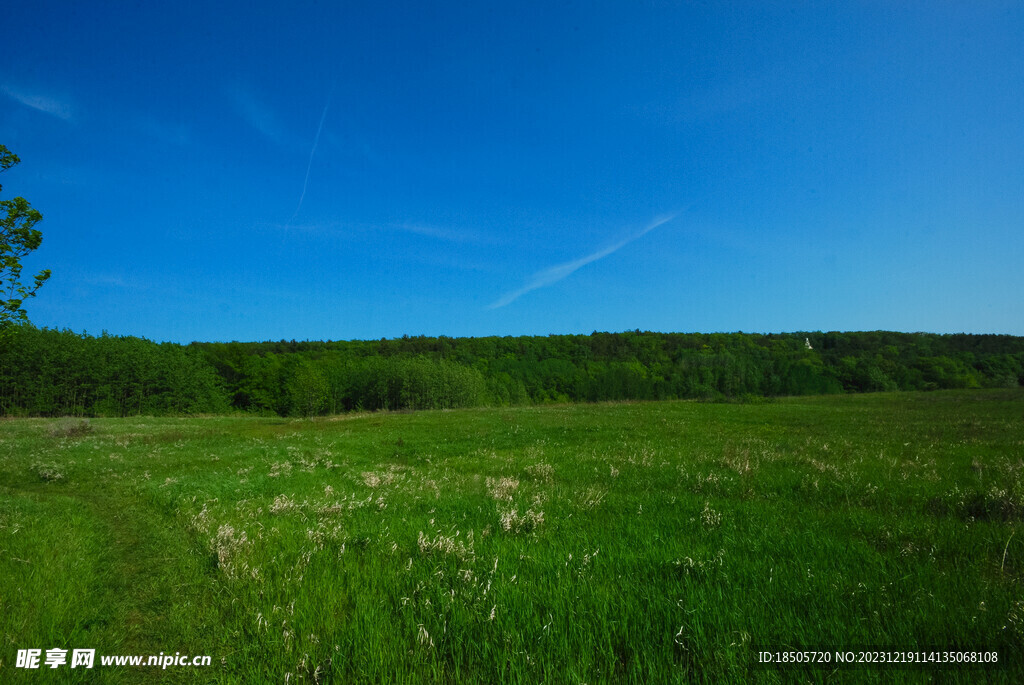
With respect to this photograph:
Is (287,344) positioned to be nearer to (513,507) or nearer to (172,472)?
(172,472)

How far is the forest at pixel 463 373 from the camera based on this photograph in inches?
3425

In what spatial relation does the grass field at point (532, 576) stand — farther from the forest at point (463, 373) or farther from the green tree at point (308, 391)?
the green tree at point (308, 391)

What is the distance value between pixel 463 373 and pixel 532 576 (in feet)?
357

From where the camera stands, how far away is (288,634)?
4355mm

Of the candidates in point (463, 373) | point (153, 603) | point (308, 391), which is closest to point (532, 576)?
point (153, 603)

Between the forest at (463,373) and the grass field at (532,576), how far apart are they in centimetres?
7319

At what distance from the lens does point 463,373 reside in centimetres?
11288

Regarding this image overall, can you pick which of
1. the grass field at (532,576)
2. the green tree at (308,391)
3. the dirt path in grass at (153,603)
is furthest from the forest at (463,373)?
the dirt path in grass at (153,603)

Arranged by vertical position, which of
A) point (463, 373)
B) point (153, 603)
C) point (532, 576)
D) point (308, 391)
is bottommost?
point (153, 603)

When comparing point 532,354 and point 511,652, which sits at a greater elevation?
point 532,354

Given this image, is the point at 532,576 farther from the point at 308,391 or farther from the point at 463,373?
the point at 308,391

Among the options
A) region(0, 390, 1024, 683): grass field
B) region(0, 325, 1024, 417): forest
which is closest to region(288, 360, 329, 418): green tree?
region(0, 325, 1024, 417): forest

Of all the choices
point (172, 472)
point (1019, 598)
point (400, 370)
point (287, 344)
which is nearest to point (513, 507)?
point (1019, 598)

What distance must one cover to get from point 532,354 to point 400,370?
68.3 m
